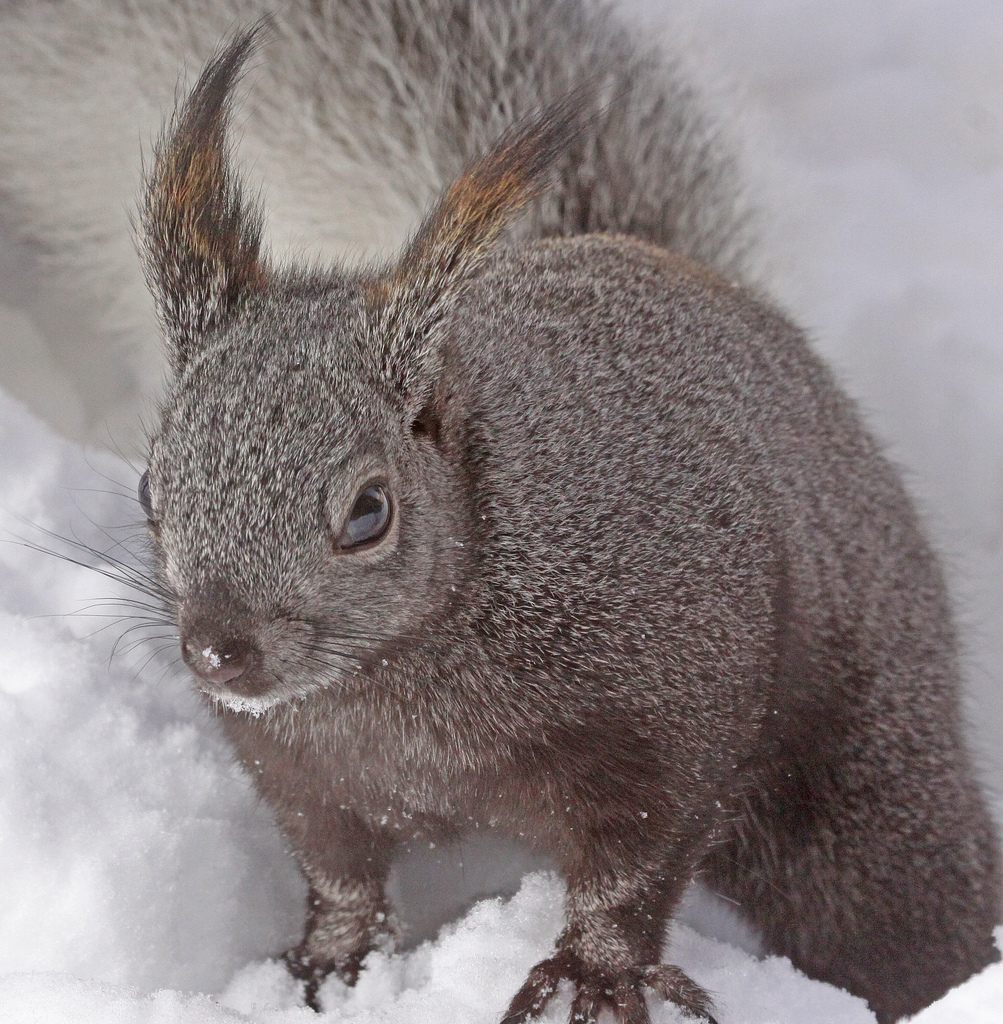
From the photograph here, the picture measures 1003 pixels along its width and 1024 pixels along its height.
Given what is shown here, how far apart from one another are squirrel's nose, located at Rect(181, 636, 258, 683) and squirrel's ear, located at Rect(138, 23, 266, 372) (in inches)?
19.9

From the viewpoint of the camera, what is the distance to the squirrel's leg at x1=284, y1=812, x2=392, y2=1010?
2523 mm

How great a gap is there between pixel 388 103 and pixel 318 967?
205cm

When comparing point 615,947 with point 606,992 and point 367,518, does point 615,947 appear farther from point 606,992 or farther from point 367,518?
point 367,518

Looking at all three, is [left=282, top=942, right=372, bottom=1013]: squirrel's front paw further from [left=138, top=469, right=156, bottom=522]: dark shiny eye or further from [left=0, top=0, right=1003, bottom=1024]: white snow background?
[left=138, top=469, right=156, bottom=522]: dark shiny eye

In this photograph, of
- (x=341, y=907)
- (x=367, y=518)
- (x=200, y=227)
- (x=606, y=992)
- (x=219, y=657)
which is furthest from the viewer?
(x=341, y=907)

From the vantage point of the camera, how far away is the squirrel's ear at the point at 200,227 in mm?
2074

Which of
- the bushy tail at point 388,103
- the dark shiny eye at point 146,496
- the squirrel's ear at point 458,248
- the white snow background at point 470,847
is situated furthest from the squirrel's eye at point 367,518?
the bushy tail at point 388,103

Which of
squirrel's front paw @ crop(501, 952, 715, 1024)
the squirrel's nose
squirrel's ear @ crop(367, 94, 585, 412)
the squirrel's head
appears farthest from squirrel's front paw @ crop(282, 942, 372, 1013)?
squirrel's ear @ crop(367, 94, 585, 412)

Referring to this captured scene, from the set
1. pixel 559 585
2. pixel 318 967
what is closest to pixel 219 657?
pixel 559 585

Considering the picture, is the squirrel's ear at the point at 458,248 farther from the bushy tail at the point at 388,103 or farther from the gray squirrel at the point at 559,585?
the bushy tail at the point at 388,103

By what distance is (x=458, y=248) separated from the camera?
1.99 metres

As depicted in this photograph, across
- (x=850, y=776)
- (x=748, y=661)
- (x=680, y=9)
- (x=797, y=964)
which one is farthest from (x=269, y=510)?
(x=680, y=9)

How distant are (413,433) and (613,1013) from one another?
1.05m

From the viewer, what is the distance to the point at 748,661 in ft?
7.47
